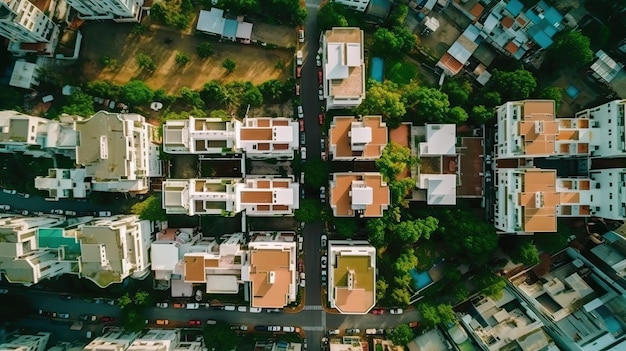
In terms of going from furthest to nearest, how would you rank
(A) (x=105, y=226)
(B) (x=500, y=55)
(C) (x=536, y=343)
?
(B) (x=500, y=55)
(C) (x=536, y=343)
(A) (x=105, y=226)

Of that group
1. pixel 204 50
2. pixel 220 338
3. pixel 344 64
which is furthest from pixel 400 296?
Answer: pixel 204 50

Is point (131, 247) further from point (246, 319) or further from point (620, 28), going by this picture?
point (620, 28)

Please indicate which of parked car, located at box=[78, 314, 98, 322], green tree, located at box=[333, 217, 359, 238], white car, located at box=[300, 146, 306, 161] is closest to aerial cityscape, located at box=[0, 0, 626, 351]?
green tree, located at box=[333, 217, 359, 238]

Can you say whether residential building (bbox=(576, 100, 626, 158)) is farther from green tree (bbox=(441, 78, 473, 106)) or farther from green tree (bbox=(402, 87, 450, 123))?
green tree (bbox=(402, 87, 450, 123))

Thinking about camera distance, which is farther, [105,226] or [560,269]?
[560,269]

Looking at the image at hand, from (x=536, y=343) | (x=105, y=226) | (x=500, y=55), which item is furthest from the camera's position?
(x=500, y=55)

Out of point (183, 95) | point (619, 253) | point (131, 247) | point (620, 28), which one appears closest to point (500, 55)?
point (620, 28)

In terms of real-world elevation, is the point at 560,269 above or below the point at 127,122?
below
